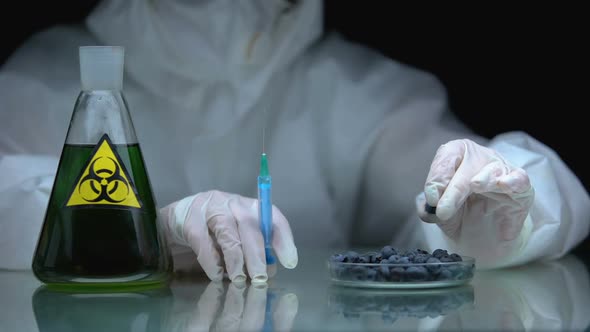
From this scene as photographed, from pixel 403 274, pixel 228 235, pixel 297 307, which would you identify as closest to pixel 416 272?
pixel 403 274

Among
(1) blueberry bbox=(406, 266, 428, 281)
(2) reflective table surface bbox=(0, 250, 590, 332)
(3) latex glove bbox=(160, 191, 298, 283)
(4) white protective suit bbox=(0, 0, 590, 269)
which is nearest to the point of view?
(2) reflective table surface bbox=(0, 250, 590, 332)

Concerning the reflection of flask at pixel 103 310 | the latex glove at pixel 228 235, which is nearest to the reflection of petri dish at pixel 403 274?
the latex glove at pixel 228 235

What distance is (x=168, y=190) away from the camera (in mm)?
2232

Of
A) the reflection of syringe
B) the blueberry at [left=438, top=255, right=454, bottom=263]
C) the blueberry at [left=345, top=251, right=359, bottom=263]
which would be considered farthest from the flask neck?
the blueberry at [left=438, top=255, right=454, bottom=263]

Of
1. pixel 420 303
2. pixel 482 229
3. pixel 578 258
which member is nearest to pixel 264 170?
pixel 420 303

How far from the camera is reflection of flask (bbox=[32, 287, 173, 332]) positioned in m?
1.09

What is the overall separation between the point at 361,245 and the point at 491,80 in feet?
2.23

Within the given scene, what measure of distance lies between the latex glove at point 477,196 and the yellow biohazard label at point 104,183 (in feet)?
1.46

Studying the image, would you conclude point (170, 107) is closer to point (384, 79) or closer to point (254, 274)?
point (384, 79)

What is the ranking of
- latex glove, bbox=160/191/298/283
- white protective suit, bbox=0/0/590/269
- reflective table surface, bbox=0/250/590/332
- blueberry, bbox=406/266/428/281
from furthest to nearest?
white protective suit, bbox=0/0/590/269 → latex glove, bbox=160/191/298/283 → blueberry, bbox=406/266/428/281 → reflective table surface, bbox=0/250/590/332

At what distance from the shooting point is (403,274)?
4.00ft

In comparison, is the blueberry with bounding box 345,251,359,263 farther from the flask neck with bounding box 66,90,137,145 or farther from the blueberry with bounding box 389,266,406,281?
the flask neck with bounding box 66,90,137,145

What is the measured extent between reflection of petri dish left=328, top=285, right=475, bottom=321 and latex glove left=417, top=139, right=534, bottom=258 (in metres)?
0.16

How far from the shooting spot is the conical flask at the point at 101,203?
1.24m
